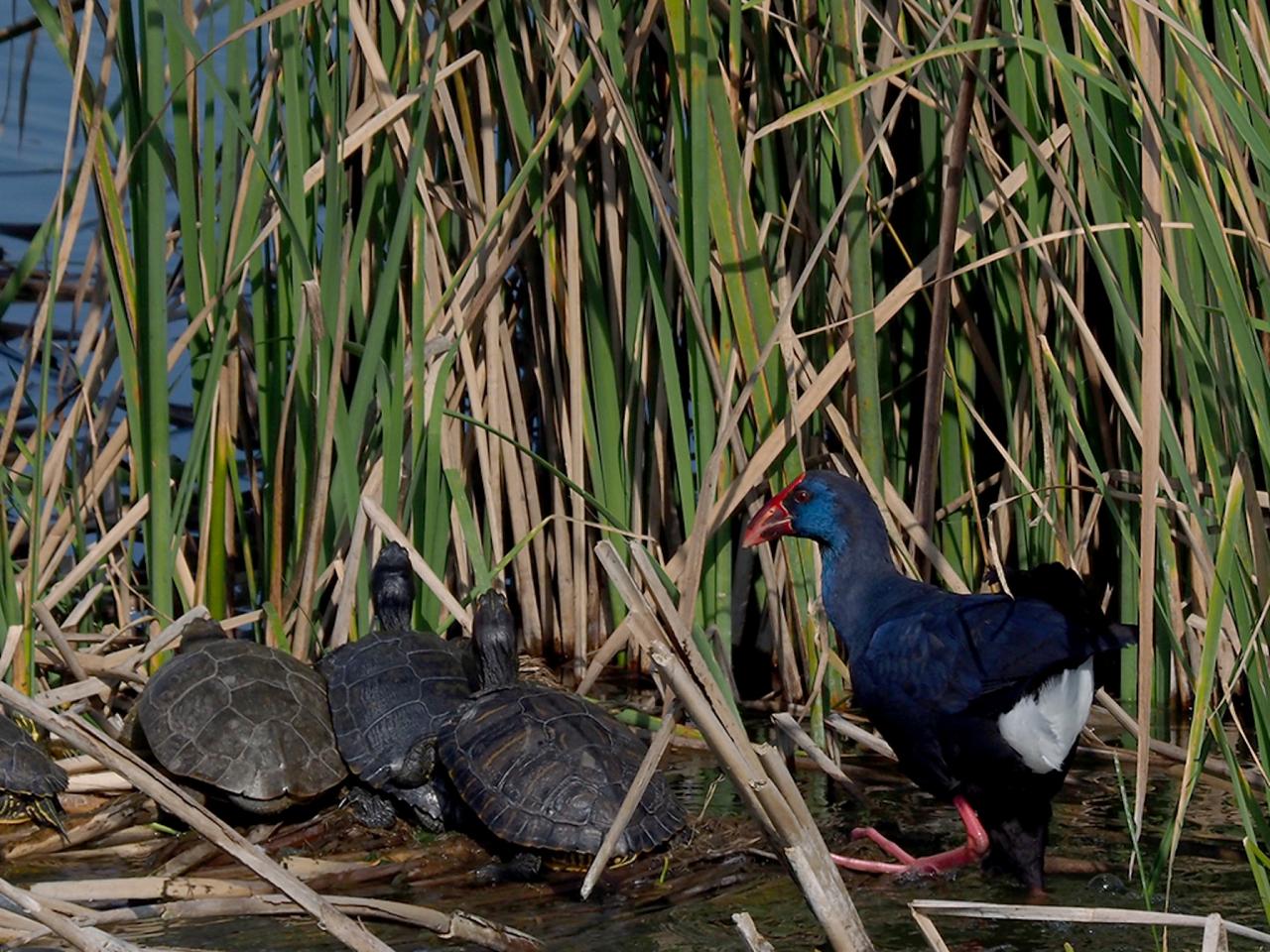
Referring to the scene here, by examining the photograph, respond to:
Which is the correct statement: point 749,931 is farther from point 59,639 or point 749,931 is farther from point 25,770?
point 59,639

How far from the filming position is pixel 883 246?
4410mm

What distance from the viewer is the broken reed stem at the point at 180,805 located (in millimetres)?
2393

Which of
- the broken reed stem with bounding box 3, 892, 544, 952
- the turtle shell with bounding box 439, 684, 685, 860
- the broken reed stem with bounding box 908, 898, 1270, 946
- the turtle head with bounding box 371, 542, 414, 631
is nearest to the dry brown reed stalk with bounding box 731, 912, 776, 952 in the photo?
the broken reed stem with bounding box 908, 898, 1270, 946

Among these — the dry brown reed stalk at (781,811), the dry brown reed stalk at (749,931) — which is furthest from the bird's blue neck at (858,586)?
the dry brown reed stalk at (749,931)

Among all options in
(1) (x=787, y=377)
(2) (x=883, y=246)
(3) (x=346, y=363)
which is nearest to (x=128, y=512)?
(3) (x=346, y=363)

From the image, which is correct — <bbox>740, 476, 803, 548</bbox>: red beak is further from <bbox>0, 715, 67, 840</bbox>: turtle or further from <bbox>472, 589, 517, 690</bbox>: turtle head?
<bbox>0, 715, 67, 840</bbox>: turtle

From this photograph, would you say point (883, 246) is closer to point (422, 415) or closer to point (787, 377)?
point (787, 377)

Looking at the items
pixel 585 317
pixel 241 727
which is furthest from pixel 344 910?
pixel 585 317

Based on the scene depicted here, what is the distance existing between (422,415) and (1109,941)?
192 centimetres

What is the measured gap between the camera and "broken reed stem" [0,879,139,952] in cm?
221

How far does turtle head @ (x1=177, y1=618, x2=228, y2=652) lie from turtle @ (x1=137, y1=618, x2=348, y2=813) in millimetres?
78

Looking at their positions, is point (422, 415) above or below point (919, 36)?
below

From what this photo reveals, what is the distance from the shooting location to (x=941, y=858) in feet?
11.9

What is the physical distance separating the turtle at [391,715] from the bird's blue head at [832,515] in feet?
2.84
